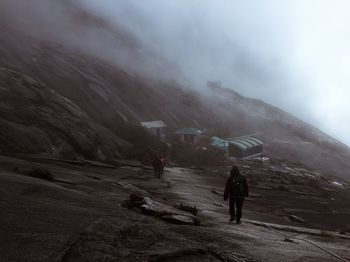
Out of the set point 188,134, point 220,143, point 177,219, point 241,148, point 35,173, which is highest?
point 188,134

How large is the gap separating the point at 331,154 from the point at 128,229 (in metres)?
103

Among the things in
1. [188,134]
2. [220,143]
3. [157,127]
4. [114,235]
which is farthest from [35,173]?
[220,143]

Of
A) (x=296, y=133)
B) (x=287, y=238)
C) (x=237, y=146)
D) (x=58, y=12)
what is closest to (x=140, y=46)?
(x=58, y=12)

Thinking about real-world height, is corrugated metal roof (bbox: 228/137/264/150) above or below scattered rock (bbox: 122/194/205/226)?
above

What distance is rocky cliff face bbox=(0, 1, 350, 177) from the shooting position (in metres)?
33.6

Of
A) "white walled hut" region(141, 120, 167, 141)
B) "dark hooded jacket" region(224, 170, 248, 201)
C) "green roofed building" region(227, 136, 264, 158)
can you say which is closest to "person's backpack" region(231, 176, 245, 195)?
"dark hooded jacket" region(224, 170, 248, 201)

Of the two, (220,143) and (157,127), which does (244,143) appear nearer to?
(220,143)

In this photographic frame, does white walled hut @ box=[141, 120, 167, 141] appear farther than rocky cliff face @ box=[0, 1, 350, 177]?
Yes

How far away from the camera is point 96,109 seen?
192ft

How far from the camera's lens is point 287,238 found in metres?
13.7

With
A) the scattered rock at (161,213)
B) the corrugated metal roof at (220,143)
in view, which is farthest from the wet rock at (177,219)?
the corrugated metal roof at (220,143)

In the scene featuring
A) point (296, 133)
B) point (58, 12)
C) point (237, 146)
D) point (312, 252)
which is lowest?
point (312, 252)

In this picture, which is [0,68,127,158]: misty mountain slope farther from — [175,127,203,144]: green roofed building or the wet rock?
[175,127,203,144]: green roofed building

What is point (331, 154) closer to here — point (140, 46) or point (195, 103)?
point (195, 103)
